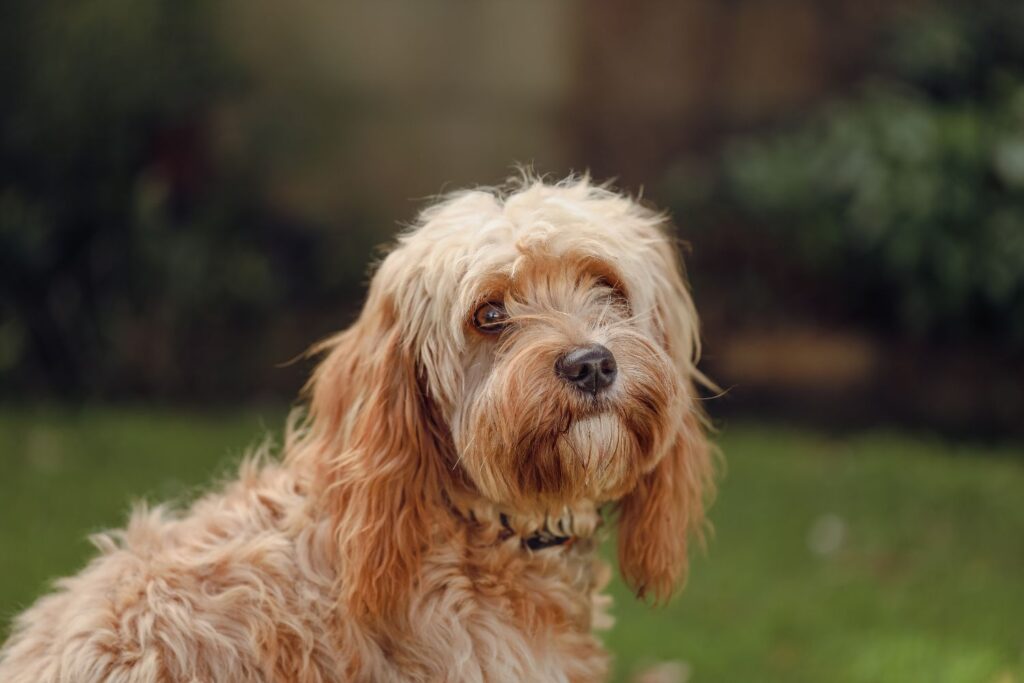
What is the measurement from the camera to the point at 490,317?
2945 millimetres

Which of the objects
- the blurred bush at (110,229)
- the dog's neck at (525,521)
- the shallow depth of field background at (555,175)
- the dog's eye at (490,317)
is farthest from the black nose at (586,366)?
the blurred bush at (110,229)

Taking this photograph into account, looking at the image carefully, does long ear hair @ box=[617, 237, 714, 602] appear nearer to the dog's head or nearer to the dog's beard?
the dog's head

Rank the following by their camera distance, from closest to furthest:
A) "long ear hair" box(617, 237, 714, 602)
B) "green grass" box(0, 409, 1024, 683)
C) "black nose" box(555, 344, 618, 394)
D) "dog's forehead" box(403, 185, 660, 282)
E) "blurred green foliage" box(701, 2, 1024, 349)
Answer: "black nose" box(555, 344, 618, 394), "dog's forehead" box(403, 185, 660, 282), "long ear hair" box(617, 237, 714, 602), "green grass" box(0, 409, 1024, 683), "blurred green foliage" box(701, 2, 1024, 349)

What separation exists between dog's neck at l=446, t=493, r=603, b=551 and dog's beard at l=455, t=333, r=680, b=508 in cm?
7

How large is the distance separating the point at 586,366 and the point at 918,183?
16.7 ft

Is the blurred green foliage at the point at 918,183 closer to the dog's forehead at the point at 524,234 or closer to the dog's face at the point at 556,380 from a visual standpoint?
the dog's forehead at the point at 524,234

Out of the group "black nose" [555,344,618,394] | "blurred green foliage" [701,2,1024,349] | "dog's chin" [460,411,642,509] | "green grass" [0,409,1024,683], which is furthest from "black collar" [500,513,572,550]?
"blurred green foliage" [701,2,1024,349]

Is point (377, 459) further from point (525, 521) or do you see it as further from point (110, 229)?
point (110, 229)

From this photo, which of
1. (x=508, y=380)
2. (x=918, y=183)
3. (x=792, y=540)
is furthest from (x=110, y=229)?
(x=508, y=380)

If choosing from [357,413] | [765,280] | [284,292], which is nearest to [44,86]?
[284,292]

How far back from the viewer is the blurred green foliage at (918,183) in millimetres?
7141

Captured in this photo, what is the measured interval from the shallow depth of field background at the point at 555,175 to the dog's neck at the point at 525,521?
3058 mm

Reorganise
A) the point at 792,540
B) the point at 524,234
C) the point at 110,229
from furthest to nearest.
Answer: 1. the point at 110,229
2. the point at 792,540
3. the point at 524,234

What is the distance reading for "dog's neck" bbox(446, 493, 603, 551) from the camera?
9.68ft
